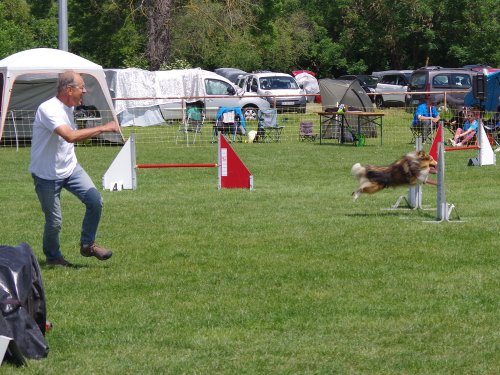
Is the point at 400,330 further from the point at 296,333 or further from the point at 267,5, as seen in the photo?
the point at 267,5

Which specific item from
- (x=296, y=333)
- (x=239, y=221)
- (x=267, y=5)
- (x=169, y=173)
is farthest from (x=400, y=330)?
(x=267, y=5)

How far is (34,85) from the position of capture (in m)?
28.6

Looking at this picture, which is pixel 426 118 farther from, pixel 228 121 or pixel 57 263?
pixel 57 263

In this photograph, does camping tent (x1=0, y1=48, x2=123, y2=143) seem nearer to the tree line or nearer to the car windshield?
the car windshield

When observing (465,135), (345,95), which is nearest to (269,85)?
(345,95)

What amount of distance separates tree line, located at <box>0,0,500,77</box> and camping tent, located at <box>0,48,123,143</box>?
1863cm

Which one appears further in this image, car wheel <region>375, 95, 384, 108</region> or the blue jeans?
car wheel <region>375, 95, 384, 108</region>

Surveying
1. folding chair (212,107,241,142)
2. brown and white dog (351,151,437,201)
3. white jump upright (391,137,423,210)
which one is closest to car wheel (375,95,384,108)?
folding chair (212,107,241,142)

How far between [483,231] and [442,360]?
17.5 ft

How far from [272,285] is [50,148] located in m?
2.26

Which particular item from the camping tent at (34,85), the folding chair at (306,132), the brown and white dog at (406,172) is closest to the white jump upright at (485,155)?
the brown and white dog at (406,172)

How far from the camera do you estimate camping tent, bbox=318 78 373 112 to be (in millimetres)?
29938

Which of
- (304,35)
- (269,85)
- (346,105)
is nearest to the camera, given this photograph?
(346,105)

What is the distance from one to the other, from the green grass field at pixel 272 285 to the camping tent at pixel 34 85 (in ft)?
31.6
